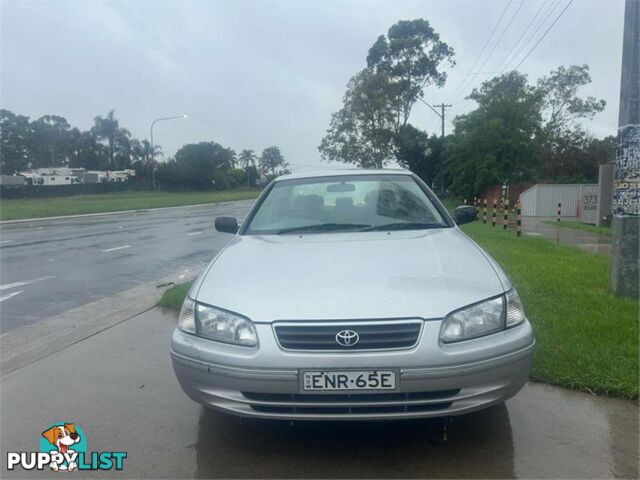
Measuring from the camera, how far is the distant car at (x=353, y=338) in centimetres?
266

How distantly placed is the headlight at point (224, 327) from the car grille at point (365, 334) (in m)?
0.21

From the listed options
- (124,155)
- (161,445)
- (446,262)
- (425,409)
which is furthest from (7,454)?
(124,155)

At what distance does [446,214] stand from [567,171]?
1266 inches

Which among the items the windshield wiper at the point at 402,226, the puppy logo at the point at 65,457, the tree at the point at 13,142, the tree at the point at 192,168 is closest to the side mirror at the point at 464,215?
the windshield wiper at the point at 402,226

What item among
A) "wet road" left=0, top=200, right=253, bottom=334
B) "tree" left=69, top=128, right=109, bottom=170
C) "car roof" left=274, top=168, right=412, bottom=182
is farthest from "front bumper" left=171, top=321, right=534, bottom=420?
"tree" left=69, top=128, right=109, bottom=170

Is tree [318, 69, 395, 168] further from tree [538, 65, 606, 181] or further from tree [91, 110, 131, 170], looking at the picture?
tree [91, 110, 131, 170]

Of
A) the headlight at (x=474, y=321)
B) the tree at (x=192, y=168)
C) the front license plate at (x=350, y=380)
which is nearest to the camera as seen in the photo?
the front license plate at (x=350, y=380)

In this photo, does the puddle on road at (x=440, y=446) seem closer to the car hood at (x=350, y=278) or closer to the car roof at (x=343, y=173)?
the car hood at (x=350, y=278)

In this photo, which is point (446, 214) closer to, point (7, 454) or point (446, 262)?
point (446, 262)

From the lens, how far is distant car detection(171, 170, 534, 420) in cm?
266

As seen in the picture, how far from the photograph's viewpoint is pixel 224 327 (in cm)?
288

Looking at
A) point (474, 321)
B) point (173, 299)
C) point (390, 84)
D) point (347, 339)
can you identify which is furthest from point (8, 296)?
point (390, 84)

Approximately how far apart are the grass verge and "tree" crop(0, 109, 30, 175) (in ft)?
291

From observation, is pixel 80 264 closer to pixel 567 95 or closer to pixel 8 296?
pixel 8 296
